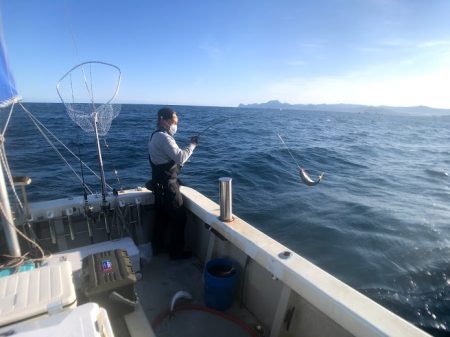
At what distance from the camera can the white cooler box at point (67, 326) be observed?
1.26m

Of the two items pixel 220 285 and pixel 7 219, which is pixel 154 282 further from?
pixel 7 219

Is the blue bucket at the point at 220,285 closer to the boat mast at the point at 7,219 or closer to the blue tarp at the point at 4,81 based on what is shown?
the boat mast at the point at 7,219

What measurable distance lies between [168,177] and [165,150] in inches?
14.1

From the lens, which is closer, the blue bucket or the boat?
the boat

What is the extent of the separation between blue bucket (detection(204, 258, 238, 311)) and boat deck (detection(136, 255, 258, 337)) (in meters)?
0.10

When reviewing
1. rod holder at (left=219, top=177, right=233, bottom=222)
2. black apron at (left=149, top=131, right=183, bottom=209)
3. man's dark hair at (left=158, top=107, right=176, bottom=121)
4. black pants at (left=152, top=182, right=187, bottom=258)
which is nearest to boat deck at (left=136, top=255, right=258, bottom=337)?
black pants at (left=152, top=182, right=187, bottom=258)

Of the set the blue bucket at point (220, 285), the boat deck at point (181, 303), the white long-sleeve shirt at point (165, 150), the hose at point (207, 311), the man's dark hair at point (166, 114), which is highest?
the man's dark hair at point (166, 114)

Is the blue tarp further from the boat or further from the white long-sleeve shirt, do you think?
the white long-sleeve shirt

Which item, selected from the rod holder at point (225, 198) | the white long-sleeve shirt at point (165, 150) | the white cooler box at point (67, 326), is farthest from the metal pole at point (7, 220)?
the rod holder at point (225, 198)

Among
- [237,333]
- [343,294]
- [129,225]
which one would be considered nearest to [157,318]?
[237,333]

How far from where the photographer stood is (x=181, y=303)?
3160 millimetres

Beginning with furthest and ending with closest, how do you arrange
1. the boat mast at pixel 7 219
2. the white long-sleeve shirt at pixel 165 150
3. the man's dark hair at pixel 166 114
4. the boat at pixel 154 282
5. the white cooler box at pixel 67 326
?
the man's dark hair at pixel 166 114 < the white long-sleeve shirt at pixel 165 150 < the boat mast at pixel 7 219 < the boat at pixel 154 282 < the white cooler box at pixel 67 326

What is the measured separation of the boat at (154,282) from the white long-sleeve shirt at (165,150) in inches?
23.3

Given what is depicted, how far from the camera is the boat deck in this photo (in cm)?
281
